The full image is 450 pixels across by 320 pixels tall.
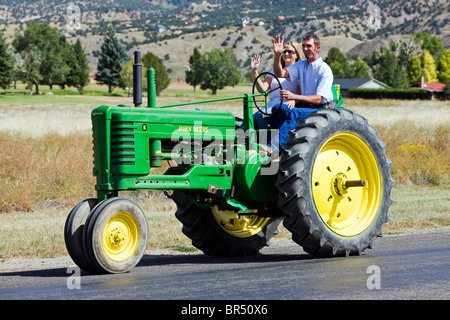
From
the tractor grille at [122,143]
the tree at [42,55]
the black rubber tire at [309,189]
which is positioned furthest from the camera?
the tree at [42,55]

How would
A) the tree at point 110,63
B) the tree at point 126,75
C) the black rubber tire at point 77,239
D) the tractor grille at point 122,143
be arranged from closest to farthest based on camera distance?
the black rubber tire at point 77,239 → the tractor grille at point 122,143 → the tree at point 126,75 → the tree at point 110,63

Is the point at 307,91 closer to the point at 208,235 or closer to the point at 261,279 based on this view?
the point at 208,235

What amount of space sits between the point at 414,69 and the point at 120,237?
4779 inches

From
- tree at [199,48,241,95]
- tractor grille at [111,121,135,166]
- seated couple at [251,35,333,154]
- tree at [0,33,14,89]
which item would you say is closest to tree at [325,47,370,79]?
tree at [199,48,241,95]

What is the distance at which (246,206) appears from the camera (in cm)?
845

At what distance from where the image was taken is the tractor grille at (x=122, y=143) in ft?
24.7

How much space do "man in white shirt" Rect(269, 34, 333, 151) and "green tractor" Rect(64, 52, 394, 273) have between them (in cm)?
18

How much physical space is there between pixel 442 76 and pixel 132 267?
121m

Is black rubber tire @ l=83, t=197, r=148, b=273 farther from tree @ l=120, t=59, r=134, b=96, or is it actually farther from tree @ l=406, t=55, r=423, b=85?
tree @ l=406, t=55, r=423, b=85

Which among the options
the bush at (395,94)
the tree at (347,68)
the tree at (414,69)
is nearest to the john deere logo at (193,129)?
the bush at (395,94)

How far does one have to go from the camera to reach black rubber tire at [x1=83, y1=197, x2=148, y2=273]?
23.1ft

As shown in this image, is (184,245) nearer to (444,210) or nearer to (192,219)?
(192,219)

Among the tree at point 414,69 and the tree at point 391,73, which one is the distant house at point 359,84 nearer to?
the tree at point 391,73

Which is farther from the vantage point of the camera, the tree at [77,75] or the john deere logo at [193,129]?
the tree at [77,75]
